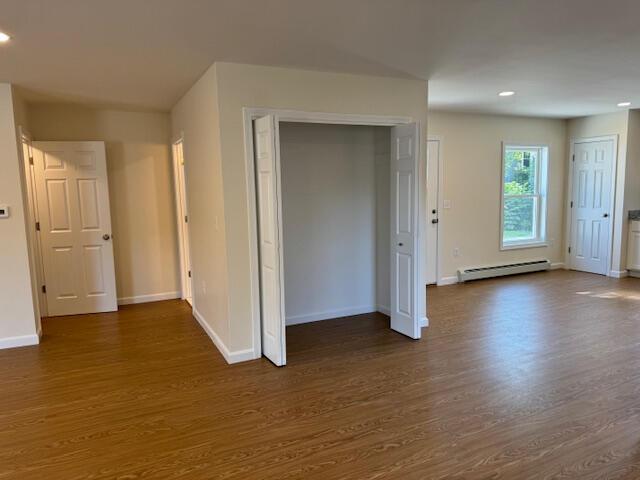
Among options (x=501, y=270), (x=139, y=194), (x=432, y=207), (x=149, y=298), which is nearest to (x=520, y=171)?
(x=501, y=270)

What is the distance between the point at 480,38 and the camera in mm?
2893

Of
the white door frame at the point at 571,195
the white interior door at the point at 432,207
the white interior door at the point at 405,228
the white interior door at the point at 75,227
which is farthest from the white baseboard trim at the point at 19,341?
the white door frame at the point at 571,195

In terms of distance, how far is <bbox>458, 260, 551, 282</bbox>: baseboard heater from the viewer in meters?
6.41

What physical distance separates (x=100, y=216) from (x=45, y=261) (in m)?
0.78

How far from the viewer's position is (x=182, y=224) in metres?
5.53

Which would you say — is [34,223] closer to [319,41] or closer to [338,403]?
[319,41]

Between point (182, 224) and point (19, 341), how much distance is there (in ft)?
7.03

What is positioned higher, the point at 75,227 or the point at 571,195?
the point at 571,195

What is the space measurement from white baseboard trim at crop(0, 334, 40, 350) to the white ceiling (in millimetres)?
2309

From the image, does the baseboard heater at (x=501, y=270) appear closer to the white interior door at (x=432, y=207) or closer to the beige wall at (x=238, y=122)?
the white interior door at (x=432, y=207)

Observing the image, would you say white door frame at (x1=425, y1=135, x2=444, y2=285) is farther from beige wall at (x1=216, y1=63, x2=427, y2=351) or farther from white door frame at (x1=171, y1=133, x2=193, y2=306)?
white door frame at (x1=171, y1=133, x2=193, y2=306)

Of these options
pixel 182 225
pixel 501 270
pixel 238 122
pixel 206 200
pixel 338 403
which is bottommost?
pixel 338 403

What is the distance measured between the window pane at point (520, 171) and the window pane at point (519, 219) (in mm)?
147

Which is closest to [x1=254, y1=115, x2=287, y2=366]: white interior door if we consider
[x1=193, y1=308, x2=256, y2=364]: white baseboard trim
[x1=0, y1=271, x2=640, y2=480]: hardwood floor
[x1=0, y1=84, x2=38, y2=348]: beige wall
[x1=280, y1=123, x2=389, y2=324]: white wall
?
[x1=193, y1=308, x2=256, y2=364]: white baseboard trim
